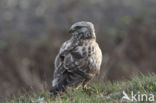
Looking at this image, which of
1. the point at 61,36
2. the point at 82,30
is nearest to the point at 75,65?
the point at 82,30

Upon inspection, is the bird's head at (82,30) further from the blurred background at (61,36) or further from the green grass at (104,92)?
the blurred background at (61,36)

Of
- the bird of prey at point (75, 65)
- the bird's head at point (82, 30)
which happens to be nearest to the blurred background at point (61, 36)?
the bird's head at point (82, 30)

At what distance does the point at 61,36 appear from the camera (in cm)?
2214

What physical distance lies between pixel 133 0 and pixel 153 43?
7213mm

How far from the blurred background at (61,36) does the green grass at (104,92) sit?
8.94 metres

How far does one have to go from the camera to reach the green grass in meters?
7.62

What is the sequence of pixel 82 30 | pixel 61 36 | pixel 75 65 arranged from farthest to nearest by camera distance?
pixel 61 36
pixel 82 30
pixel 75 65

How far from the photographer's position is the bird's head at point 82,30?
30.2 feet

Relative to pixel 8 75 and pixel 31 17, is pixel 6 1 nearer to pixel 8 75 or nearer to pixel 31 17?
pixel 31 17

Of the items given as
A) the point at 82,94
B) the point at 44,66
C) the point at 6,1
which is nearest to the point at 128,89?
the point at 82,94

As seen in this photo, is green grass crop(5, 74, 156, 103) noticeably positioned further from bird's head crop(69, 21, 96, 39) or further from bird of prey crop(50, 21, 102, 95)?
bird's head crop(69, 21, 96, 39)

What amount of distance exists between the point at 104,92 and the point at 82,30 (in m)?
1.49

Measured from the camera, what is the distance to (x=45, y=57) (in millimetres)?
21062

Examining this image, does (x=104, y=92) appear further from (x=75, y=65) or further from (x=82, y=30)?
(x=82, y=30)
